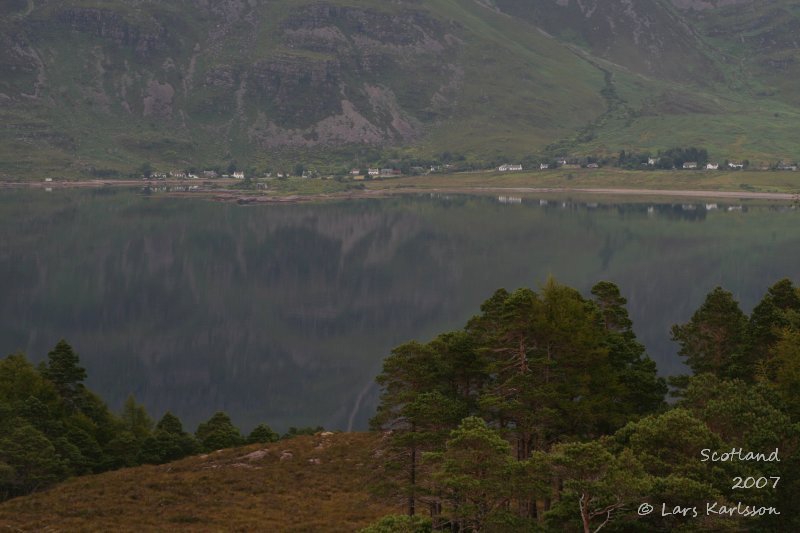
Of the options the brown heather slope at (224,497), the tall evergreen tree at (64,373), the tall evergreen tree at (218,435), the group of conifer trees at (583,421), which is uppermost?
the group of conifer trees at (583,421)

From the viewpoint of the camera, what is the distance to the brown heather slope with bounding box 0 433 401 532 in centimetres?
5256

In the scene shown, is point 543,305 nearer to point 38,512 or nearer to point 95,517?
point 95,517

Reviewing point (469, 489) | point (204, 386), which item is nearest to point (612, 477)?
point (469, 489)

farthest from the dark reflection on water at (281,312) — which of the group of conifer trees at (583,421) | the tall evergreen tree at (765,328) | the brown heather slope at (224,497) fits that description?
the tall evergreen tree at (765,328)

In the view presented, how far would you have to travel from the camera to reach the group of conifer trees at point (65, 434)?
60.1 metres

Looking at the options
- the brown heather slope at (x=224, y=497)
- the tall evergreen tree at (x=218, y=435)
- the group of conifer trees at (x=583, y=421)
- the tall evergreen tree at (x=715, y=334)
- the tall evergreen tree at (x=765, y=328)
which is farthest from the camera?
the tall evergreen tree at (x=218, y=435)

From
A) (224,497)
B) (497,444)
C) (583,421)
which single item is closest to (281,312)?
(224,497)

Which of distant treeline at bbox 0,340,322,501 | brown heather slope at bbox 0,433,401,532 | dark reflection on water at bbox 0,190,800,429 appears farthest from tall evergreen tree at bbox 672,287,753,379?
dark reflection on water at bbox 0,190,800,429

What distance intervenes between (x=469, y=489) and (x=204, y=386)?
80375 mm

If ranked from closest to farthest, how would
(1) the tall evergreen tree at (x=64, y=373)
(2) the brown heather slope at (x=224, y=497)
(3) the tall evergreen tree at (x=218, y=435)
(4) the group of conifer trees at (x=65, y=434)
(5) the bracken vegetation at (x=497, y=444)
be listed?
(5) the bracken vegetation at (x=497, y=444), (2) the brown heather slope at (x=224, y=497), (4) the group of conifer trees at (x=65, y=434), (1) the tall evergreen tree at (x=64, y=373), (3) the tall evergreen tree at (x=218, y=435)

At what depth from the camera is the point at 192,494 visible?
59031 mm

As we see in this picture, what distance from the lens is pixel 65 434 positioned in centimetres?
6875

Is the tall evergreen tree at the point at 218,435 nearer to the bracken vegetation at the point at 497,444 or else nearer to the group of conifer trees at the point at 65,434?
the group of conifer trees at the point at 65,434

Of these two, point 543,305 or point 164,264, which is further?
point 164,264
